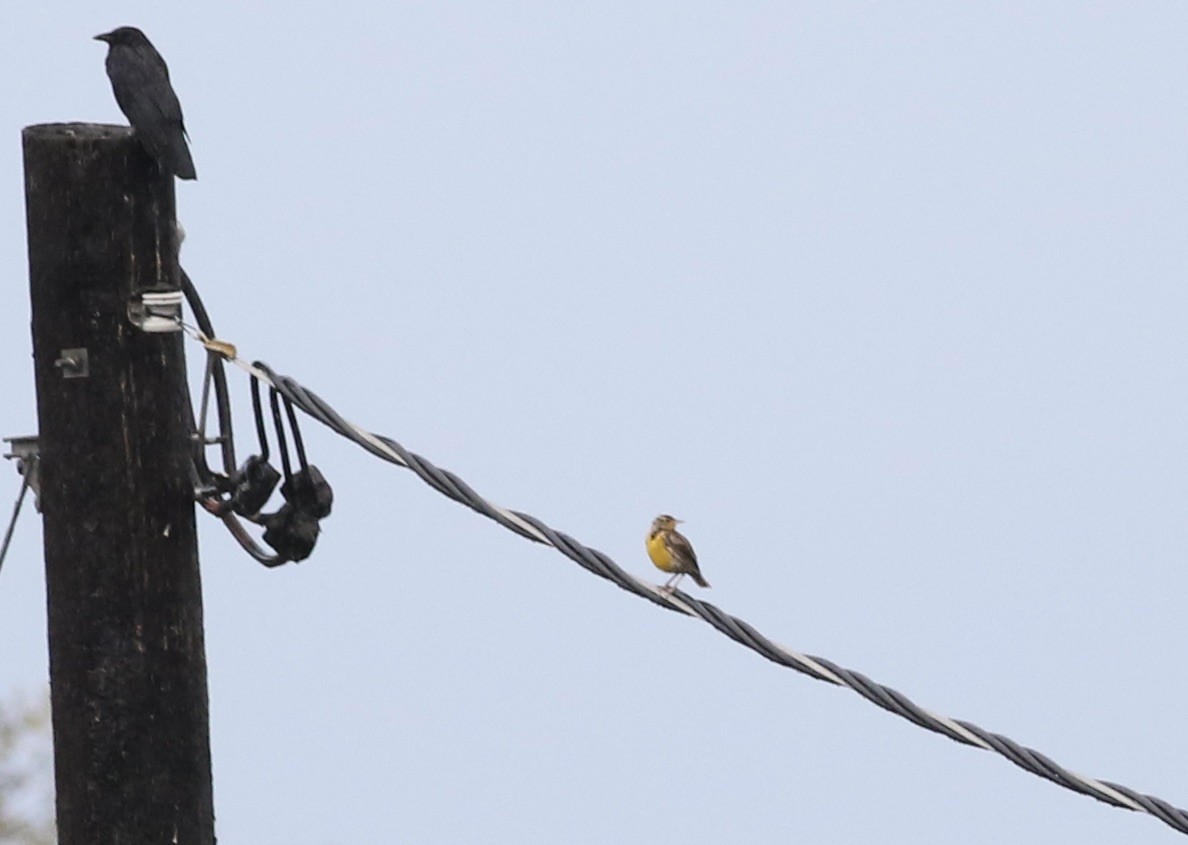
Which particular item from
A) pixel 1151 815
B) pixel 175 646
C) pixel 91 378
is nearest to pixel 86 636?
pixel 175 646

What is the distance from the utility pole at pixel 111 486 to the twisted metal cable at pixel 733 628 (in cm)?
23

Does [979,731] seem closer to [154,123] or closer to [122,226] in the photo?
[122,226]

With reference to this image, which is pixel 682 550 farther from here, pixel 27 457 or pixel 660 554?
pixel 27 457

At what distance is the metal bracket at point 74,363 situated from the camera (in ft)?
18.4

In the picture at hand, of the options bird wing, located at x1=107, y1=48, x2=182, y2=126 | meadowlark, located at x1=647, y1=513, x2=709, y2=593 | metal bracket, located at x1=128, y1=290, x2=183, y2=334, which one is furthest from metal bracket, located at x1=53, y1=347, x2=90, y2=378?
meadowlark, located at x1=647, y1=513, x2=709, y2=593

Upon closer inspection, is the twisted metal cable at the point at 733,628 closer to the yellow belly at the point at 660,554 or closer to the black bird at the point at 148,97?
the black bird at the point at 148,97

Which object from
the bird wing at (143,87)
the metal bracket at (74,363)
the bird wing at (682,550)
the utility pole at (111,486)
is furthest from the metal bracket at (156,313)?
the bird wing at (682,550)

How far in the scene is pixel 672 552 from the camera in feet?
29.0

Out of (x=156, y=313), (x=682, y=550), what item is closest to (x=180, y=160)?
(x=156, y=313)

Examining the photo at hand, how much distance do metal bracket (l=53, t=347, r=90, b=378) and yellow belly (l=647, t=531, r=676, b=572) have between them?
3.59 m

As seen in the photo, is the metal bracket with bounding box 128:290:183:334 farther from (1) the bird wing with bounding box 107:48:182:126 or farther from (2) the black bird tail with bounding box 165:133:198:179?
(1) the bird wing with bounding box 107:48:182:126

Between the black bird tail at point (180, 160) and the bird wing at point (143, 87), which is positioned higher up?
the bird wing at point (143, 87)

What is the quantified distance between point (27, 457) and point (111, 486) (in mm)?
343

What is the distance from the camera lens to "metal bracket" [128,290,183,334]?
562 centimetres
